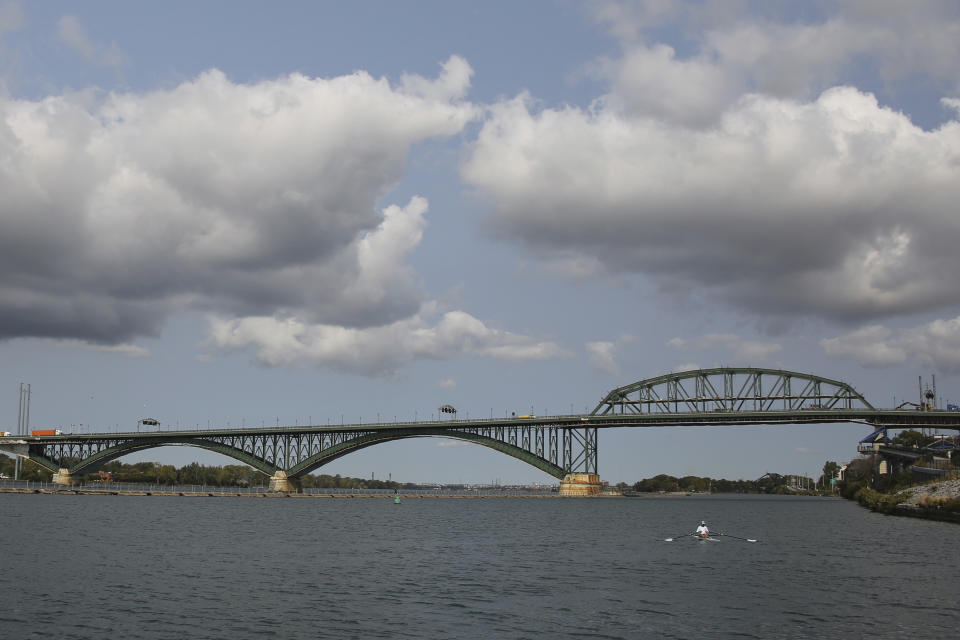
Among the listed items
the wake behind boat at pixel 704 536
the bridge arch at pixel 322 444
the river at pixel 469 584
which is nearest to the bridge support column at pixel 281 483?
the bridge arch at pixel 322 444

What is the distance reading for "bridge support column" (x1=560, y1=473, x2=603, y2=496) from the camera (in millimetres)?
174000

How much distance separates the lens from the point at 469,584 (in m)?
43.4

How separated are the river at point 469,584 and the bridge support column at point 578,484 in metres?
97.3

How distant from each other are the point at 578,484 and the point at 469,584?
5277 inches

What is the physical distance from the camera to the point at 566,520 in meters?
98.8

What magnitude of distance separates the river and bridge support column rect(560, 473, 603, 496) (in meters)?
97.3

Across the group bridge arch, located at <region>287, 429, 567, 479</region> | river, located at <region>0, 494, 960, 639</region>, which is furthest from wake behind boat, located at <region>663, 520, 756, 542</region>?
bridge arch, located at <region>287, 429, 567, 479</region>

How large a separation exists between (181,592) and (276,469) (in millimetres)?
152322

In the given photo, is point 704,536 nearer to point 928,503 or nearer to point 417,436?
point 928,503

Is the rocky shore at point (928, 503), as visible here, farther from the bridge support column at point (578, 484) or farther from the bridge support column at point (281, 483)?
the bridge support column at point (281, 483)

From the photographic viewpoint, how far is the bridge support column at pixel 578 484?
571 feet

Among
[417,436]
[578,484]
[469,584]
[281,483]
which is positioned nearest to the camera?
[469,584]

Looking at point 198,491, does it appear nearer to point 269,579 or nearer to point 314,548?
point 314,548

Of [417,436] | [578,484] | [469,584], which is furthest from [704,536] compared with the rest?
[417,436]
